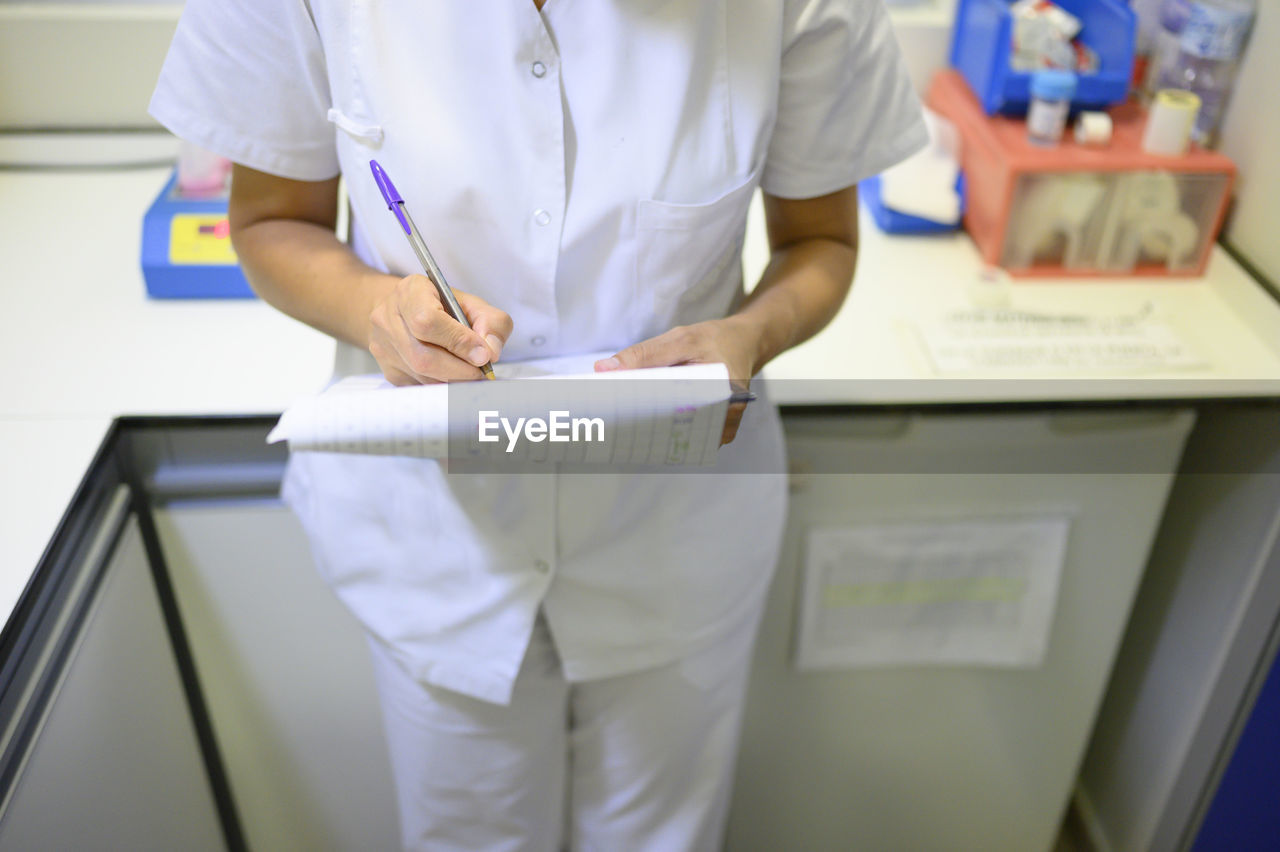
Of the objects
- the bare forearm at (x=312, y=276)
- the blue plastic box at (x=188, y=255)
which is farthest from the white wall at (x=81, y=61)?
the bare forearm at (x=312, y=276)

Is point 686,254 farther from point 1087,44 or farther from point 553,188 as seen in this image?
point 1087,44

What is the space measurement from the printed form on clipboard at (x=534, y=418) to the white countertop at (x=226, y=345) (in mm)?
400

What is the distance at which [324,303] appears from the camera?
85 centimetres

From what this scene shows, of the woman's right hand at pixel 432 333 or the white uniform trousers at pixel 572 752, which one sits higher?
the woman's right hand at pixel 432 333

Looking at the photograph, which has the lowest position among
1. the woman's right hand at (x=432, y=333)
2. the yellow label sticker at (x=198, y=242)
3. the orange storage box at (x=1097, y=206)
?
the yellow label sticker at (x=198, y=242)

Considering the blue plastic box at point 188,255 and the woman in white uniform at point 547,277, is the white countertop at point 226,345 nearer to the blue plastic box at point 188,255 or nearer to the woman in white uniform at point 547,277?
the blue plastic box at point 188,255

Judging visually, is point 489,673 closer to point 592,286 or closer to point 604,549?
point 604,549

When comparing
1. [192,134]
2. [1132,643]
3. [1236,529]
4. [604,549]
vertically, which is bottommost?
[1132,643]

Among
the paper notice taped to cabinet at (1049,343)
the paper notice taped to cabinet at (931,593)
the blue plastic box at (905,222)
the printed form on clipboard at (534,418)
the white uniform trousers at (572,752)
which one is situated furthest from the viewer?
the blue plastic box at (905,222)

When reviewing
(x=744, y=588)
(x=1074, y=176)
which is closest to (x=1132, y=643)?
(x=1074, y=176)

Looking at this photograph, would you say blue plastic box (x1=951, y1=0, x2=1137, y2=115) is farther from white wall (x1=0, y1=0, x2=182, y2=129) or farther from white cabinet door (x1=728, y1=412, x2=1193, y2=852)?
white wall (x1=0, y1=0, x2=182, y2=129)

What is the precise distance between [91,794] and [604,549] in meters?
0.59

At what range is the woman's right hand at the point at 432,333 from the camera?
0.71 meters

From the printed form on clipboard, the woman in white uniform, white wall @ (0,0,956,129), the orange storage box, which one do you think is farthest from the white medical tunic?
white wall @ (0,0,956,129)
